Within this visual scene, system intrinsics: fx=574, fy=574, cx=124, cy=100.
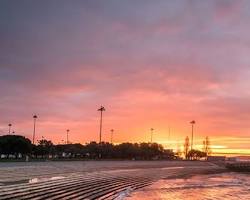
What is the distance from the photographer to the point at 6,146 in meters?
129

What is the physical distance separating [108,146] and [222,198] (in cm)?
11649

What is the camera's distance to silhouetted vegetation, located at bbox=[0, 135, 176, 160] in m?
131

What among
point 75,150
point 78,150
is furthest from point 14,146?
point 75,150

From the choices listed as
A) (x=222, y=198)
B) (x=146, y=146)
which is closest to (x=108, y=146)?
(x=146, y=146)

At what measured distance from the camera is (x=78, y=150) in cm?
16875

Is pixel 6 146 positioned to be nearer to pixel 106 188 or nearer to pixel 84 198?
pixel 106 188

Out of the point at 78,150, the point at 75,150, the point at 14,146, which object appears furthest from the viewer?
the point at 75,150

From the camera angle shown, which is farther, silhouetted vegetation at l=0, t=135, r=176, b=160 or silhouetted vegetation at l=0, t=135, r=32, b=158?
silhouetted vegetation at l=0, t=135, r=176, b=160

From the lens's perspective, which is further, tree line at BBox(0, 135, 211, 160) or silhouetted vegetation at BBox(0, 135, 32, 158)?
tree line at BBox(0, 135, 211, 160)

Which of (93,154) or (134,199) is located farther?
(93,154)

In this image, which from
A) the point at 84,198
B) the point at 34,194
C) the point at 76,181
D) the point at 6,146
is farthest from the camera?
the point at 6,146

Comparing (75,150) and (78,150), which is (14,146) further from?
(75,150)

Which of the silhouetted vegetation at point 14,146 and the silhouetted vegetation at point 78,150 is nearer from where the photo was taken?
the silhouetted vegetation at point 14,146

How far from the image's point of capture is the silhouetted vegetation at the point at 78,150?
130750 millimetres
